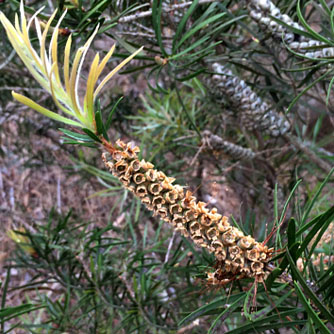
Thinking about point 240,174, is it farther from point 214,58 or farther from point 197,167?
point 214,58

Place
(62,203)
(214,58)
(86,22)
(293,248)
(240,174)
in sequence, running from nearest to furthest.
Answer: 1. (293,248)
2. (86,22)
3. (214,58)
4. (240,174)
5. (62,203)

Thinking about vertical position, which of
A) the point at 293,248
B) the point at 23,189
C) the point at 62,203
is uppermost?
the point at 23,189

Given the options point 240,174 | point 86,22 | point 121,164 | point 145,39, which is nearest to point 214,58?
point 145,39

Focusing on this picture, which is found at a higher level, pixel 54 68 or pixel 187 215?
pixel 54 68

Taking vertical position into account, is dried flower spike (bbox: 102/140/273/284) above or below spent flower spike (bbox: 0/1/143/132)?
below

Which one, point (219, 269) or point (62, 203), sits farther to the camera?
point (62, 203)

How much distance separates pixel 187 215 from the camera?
28cm

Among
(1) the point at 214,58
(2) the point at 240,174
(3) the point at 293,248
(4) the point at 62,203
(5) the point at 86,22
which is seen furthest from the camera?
(4) the point at 62,203

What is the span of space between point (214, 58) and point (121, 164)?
36 centimetres

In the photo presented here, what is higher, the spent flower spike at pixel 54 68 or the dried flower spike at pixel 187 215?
the spent flower spike at pixel 54 68

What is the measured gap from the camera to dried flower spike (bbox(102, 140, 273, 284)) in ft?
0.90

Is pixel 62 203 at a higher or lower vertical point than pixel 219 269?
higher

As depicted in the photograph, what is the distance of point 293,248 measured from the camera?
26 centimetres

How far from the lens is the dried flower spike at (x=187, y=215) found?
273 mm
